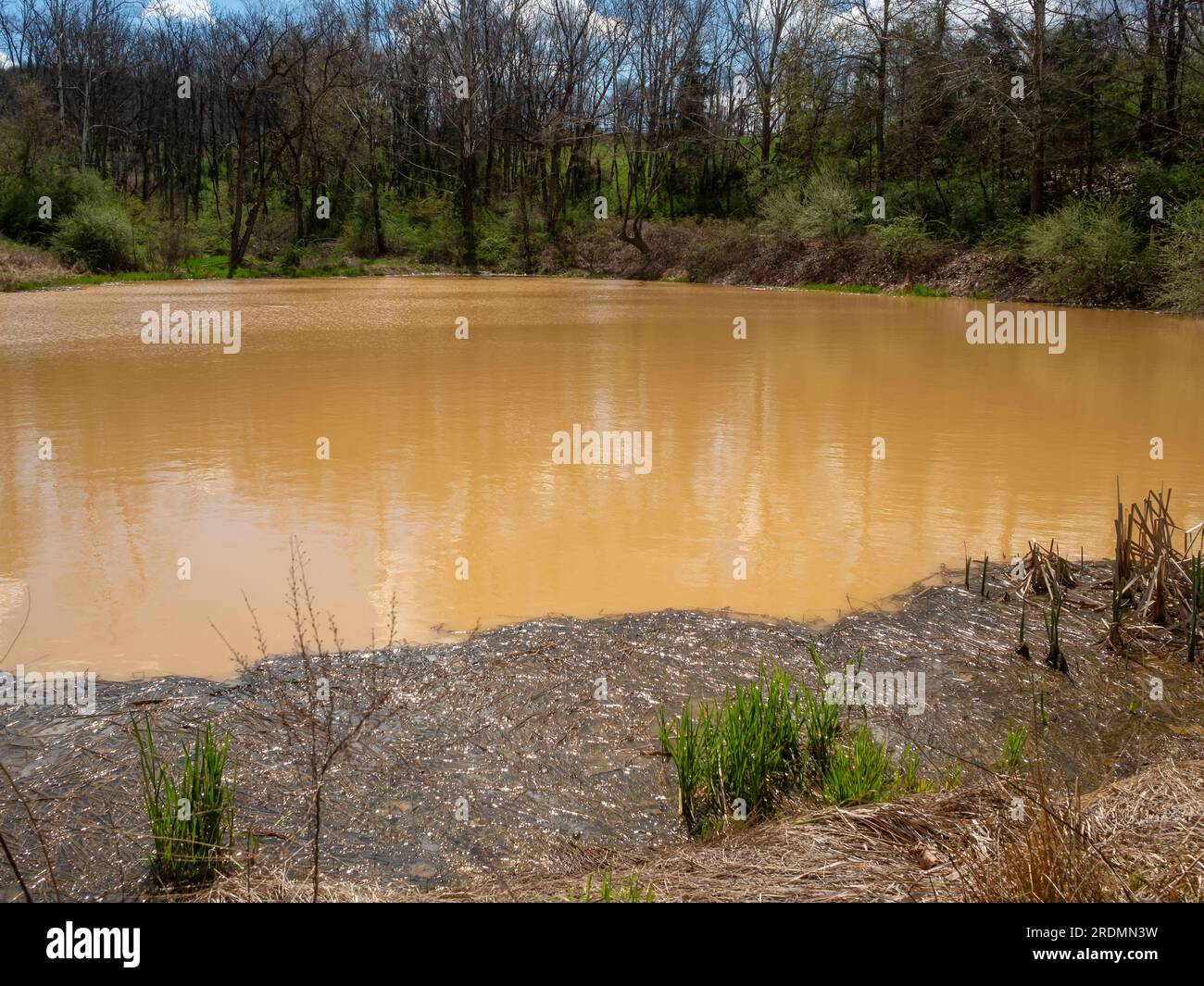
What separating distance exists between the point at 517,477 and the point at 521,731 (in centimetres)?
385

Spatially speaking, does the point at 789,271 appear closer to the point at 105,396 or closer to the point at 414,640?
the point at 105,396

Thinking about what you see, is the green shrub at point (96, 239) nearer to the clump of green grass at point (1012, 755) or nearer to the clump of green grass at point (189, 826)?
the clump of green grass at point (189, 826)

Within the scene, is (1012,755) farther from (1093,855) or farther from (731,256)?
(731,256)

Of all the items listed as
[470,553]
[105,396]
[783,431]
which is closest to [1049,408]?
[783,431]

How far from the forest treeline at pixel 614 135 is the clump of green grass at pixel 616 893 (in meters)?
20.6

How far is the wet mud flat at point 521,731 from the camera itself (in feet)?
9.70

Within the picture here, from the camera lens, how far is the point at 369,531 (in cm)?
602

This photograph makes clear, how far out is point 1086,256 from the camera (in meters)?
23.1

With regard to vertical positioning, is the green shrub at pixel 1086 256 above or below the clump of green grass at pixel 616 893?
above

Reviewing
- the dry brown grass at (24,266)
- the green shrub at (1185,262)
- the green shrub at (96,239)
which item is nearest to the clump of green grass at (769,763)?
the green shrub at (1185,262)

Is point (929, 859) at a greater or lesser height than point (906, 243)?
lesser

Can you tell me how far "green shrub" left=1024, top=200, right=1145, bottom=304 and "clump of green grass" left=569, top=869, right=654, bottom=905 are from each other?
23990mm

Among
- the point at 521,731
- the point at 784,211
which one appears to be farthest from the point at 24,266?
the point at 521,731

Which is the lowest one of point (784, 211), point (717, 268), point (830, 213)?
point (717, 268)
